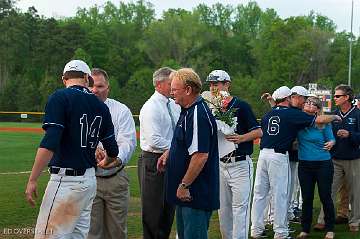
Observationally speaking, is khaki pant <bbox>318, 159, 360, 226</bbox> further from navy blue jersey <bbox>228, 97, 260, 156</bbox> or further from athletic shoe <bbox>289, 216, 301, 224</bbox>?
navy blue jersey <bbox>228, 97, 260, 156</bbox>

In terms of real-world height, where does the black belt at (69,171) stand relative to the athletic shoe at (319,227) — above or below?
above

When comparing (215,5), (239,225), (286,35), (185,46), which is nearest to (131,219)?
(239,225)

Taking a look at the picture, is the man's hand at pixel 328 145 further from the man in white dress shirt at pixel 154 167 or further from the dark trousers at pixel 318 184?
the man in white dress shirt at pixel 154 167

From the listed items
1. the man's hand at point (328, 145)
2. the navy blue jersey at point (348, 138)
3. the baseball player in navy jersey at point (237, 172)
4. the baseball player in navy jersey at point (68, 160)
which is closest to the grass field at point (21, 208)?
the baseball player in navy jersey at point (237, 172)

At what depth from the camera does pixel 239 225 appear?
7.15 meters

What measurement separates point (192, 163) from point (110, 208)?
5.84 ft

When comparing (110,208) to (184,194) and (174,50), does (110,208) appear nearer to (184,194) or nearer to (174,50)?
(184,194)

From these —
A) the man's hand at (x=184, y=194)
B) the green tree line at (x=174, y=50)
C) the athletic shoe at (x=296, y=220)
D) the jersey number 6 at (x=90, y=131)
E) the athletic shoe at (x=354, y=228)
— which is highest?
the green tree line at (x=174, y=50)

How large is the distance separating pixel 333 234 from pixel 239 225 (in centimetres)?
206

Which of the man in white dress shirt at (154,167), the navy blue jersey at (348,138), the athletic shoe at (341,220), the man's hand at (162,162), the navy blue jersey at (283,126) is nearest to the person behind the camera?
the man's hand at (162,162)

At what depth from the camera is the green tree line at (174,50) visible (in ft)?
237

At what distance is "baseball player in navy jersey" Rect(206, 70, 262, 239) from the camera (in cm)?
716

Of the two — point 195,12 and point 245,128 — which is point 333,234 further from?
point 195,12

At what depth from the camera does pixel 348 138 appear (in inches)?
365
